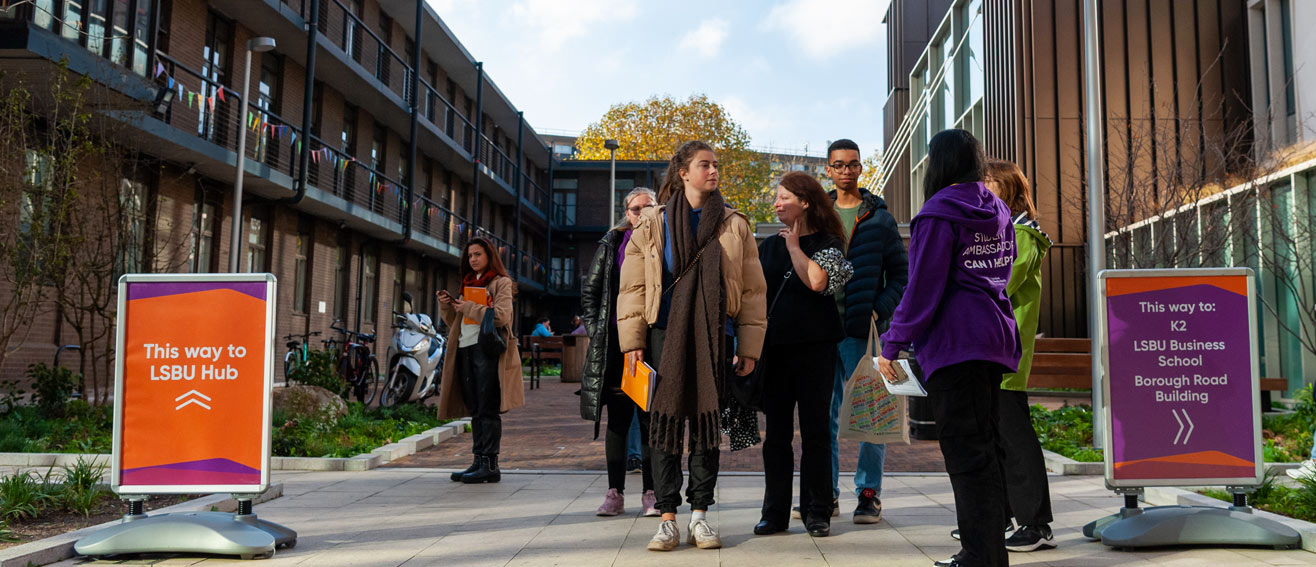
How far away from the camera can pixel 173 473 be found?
445cm

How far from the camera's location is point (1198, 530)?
4.36m

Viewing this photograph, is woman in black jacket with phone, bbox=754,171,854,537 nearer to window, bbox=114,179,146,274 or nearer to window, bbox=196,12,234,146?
window, bbox=114,179,146,274

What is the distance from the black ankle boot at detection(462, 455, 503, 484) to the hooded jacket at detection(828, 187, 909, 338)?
3.03m

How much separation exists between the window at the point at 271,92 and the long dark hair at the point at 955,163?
690 inches

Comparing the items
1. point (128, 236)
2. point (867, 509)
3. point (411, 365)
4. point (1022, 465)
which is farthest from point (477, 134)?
point (1022, 465)

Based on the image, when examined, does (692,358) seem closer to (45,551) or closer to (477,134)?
(45,551)

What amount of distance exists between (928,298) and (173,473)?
11.5 ft

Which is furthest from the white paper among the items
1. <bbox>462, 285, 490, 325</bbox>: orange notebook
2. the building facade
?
the building facade

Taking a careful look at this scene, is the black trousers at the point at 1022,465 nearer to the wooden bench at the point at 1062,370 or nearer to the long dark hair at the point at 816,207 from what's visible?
the long dark hair at the point at 816,207

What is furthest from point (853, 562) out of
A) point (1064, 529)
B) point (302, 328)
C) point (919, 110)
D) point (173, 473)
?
point (919, 110)

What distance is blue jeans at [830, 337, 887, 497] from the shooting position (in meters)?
5.11

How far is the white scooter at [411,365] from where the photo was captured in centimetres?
1251

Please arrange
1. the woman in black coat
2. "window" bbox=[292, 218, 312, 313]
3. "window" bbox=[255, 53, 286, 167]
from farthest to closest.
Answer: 1. "window" bbox=[292, 218, 312, 313]
2. "window" bbox=[255, 53, 286, 167]
3. the woman in black coat

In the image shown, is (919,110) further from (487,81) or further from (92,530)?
(92,530)
